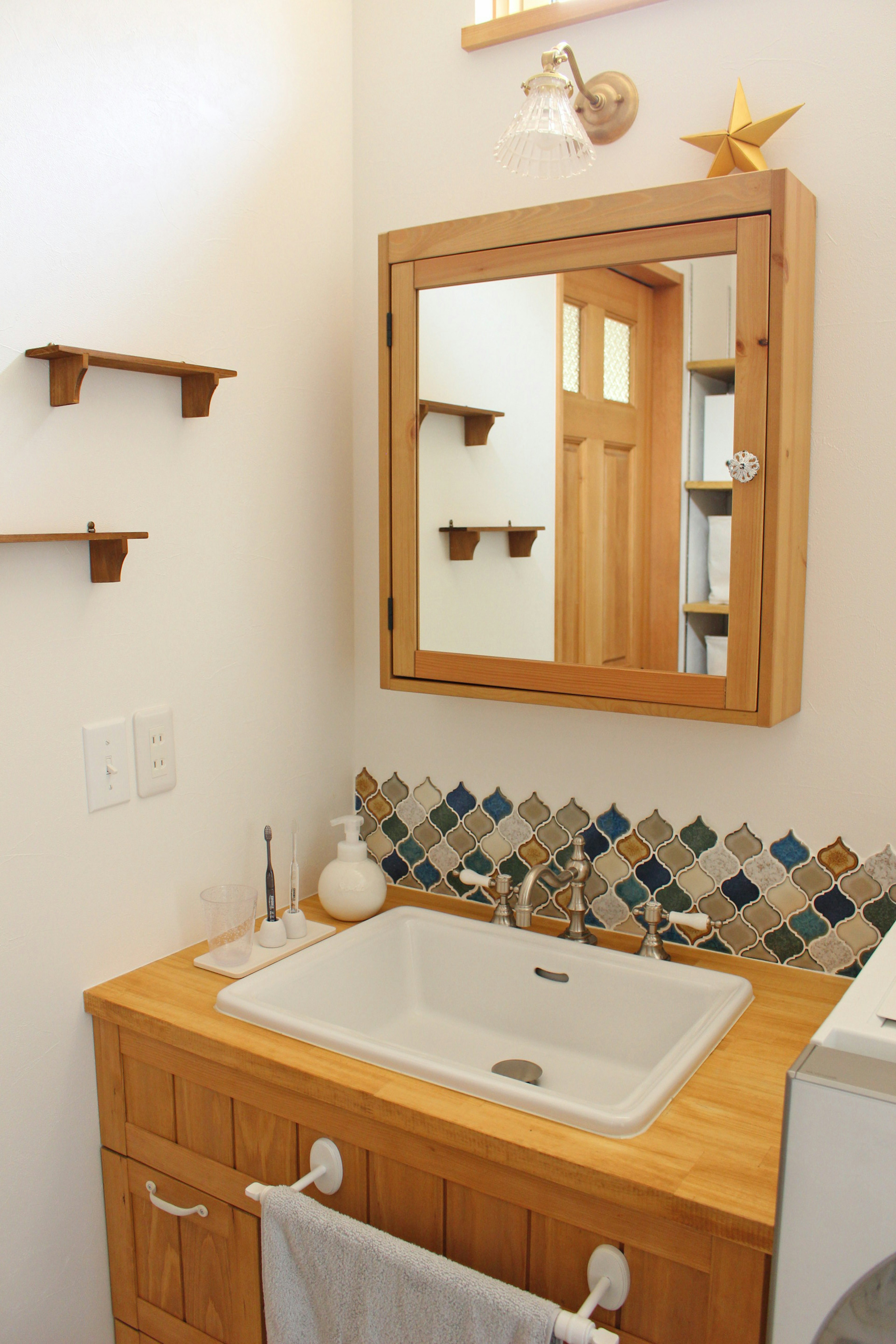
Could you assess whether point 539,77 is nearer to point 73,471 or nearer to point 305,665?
point 73,471

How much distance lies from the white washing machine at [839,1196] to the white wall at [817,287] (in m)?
0.69

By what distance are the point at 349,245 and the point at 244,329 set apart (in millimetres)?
330

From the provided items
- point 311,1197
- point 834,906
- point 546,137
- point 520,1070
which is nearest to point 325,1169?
point 311,1197

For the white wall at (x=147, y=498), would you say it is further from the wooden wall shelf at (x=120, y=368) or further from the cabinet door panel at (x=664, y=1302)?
the cabinet door panel at (x=664, y=1302)

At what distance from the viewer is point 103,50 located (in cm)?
135

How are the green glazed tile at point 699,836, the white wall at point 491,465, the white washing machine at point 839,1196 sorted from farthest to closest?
1. the green glazed tile at point 699,836
2. the white wall at point 491,465
3. the white washing machine at point 839,1196

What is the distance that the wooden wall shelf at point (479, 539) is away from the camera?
146cm

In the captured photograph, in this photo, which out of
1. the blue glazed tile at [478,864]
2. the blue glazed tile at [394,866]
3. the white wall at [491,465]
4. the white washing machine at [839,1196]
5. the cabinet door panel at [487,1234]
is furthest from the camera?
the blue glazed tile at [394,866]

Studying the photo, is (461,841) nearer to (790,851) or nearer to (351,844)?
(351,844)

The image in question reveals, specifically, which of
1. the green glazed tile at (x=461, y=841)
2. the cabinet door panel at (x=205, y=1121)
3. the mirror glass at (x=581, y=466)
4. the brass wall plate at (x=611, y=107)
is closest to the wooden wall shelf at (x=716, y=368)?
the mirror glass at (x=581, y=466)

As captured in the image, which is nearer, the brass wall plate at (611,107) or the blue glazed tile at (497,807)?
the brass wall plate at (611,107)

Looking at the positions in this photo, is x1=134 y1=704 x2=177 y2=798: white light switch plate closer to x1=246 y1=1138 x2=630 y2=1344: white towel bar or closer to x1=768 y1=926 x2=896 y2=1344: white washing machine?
x1=246 y1=1138 x2=630 y2=1344: white towel bar

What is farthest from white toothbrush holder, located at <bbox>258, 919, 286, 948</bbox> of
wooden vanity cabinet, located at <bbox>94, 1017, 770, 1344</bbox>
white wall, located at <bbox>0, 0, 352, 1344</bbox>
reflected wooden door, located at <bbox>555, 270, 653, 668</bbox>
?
reflected wooden door, located at <bbox>555, 270, 653, 668</bbox>

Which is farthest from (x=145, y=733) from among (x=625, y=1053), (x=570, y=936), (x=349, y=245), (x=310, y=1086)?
(x=349, y=245)
